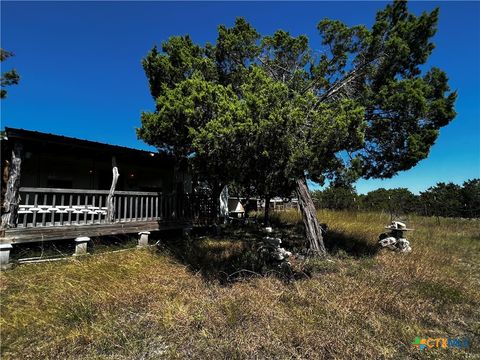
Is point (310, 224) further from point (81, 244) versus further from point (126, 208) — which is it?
point (81, 244)

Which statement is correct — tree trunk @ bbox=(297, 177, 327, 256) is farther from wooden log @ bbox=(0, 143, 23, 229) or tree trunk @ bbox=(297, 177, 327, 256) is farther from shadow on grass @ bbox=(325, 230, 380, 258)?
wooden log @ bbox=(0, 143, 23, 229)

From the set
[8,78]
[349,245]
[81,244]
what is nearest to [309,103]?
[349,245]

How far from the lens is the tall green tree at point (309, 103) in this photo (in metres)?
6.32

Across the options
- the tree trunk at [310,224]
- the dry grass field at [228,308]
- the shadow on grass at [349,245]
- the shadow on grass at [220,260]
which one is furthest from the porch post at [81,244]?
the shadow on grass at [349,245]

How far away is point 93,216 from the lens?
28.8 ft

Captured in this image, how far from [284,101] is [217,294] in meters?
4.19

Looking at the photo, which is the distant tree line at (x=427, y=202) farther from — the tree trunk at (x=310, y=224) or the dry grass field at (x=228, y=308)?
the dry grass field at (x=228, y=308)

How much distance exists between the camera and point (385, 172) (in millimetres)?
9883

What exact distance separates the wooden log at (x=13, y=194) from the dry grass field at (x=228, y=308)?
132 cm

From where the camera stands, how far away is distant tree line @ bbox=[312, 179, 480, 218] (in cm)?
2100

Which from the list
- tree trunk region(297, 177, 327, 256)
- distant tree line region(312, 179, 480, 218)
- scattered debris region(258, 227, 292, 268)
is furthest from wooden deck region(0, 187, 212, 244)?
distant tree line region(312, 179, 480, 218)

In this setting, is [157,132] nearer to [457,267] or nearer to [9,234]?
[9,234]

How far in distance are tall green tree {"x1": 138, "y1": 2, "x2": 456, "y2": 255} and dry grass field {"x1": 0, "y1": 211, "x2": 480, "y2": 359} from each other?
2.35 m

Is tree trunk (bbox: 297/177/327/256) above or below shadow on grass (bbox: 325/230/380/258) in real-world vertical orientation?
above
